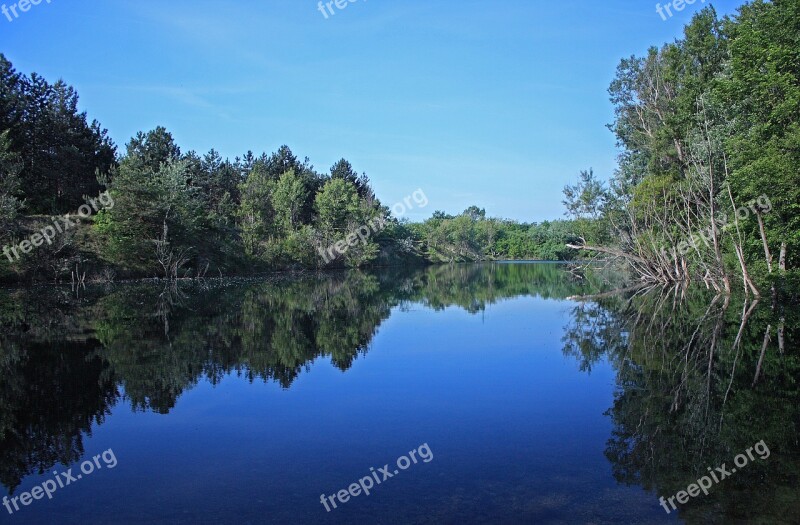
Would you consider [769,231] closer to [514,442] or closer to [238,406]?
[514,442]

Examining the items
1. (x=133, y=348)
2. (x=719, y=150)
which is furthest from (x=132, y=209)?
(x=719, y=150)

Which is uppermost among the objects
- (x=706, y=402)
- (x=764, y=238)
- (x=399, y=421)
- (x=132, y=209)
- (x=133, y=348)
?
(x=132, y=209)

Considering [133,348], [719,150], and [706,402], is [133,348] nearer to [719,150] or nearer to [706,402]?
[706,402]

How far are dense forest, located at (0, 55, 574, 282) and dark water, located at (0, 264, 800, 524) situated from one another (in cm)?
2159

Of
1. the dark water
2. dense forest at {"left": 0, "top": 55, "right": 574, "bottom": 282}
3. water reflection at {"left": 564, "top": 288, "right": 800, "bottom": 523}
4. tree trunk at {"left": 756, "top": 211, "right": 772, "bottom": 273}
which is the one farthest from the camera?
dense forest at {"left": 0, "top": 55, "right": 574, "bottom": 282}

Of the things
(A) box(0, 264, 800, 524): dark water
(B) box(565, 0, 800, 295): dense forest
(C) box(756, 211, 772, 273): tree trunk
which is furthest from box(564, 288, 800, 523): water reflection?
(B) box(565, 0, 800, 295): dense forest

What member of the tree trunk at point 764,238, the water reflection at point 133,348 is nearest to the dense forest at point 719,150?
the tree trunk at point 764,238

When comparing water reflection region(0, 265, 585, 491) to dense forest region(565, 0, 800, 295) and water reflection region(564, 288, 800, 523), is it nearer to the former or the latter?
water reflection region(564, 288, 800, 523)

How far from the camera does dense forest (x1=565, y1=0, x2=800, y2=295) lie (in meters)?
17.3

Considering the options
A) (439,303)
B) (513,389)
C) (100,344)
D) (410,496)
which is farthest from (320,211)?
(410,496)

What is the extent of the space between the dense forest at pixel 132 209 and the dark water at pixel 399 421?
70.8 feet

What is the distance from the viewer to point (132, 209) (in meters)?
40.0

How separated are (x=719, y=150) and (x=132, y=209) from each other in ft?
Answer: 122

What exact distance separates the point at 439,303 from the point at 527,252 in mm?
103849
